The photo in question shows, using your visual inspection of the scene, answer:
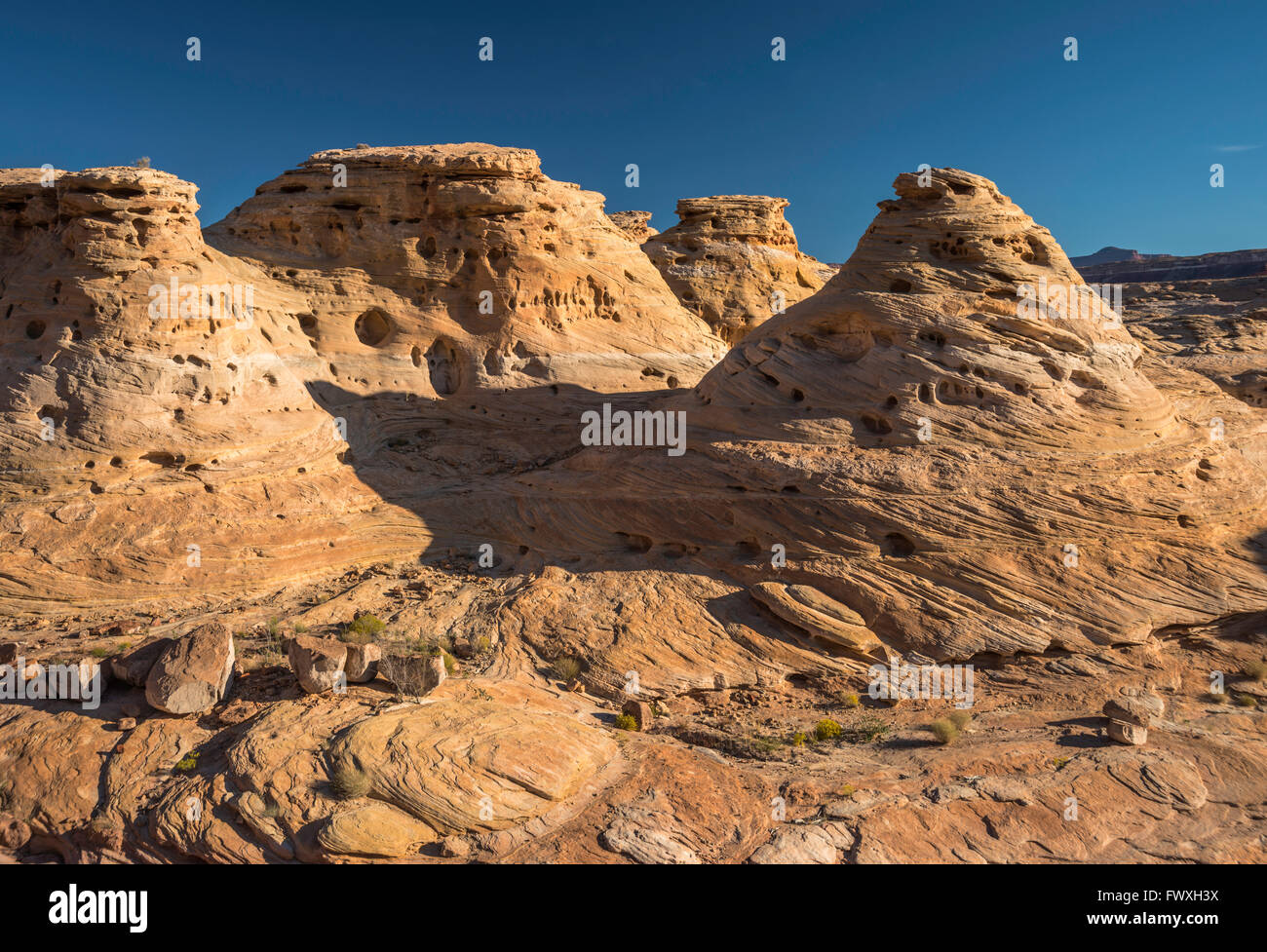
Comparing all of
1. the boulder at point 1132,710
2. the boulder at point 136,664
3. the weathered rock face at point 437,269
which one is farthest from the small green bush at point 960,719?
the weathered rock face at point 437,269

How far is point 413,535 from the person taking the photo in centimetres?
1859

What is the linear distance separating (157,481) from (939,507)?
15.0 m

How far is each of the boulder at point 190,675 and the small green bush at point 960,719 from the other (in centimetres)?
1071

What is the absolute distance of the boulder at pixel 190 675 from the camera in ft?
39.1

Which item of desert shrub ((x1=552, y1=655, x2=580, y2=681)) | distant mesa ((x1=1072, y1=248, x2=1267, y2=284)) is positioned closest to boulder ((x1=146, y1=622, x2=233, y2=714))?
desert shrub ((x1=552, y1=655, x2=580, y2=681))

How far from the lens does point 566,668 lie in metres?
13.8

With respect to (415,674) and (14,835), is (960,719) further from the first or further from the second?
(14,835)

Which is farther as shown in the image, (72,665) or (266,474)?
(266,474)

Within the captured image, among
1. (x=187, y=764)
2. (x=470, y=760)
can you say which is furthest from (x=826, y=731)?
(x=187, y=764)

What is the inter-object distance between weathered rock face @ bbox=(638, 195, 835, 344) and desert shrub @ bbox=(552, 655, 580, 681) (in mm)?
22491

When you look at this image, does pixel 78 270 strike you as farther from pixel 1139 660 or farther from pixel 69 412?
pixel 1139 660

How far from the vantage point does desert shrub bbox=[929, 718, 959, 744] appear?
11.5 m
